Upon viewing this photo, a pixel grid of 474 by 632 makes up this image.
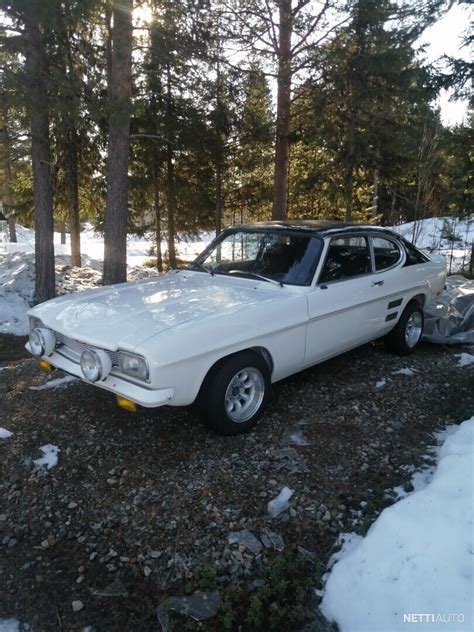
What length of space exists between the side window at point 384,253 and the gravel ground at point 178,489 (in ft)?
4.46

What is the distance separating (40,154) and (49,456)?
671 centimetres

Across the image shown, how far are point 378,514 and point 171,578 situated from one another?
4.40ft

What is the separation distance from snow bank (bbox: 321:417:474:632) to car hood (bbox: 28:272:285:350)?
1873 millimetres

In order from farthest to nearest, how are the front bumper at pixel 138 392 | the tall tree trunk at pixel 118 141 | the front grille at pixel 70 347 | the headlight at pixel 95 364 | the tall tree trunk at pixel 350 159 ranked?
1. the tall tree trunk at pixel 350 159
2. the tall tree trunk at pixel 118 141
3. the front grille at pixel 70 347
4. the headlight at pixel 95 364
5. the front bumper at pixel 138 392

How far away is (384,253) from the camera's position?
5352 mm

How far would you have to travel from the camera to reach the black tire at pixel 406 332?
562cm

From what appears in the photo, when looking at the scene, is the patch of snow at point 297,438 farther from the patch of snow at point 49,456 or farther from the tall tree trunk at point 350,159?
the tall tree trunk at point 350,159

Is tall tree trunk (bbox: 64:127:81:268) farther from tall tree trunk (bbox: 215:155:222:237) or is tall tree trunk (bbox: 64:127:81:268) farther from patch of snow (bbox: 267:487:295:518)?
patch of snow (bbox: 267:487:295:518)

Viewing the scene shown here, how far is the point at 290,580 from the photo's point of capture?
8.05 feet

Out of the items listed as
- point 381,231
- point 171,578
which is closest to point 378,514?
point 171,578

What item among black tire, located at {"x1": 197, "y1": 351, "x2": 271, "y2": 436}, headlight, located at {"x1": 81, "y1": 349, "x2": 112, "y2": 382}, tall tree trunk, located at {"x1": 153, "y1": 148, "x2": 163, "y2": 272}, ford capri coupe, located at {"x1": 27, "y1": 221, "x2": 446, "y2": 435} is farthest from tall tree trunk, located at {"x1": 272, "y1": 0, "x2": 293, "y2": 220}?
headlight, located at {"x1": 81, "y1": 349, "x2": 112, "y2": 382}

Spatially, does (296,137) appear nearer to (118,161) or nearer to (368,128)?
(368,128)

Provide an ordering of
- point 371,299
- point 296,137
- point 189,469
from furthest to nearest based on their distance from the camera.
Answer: point 296,137
point 371,299
point 189,469

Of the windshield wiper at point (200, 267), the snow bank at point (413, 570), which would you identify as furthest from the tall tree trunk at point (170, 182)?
the snow bank at point (413, 570)
